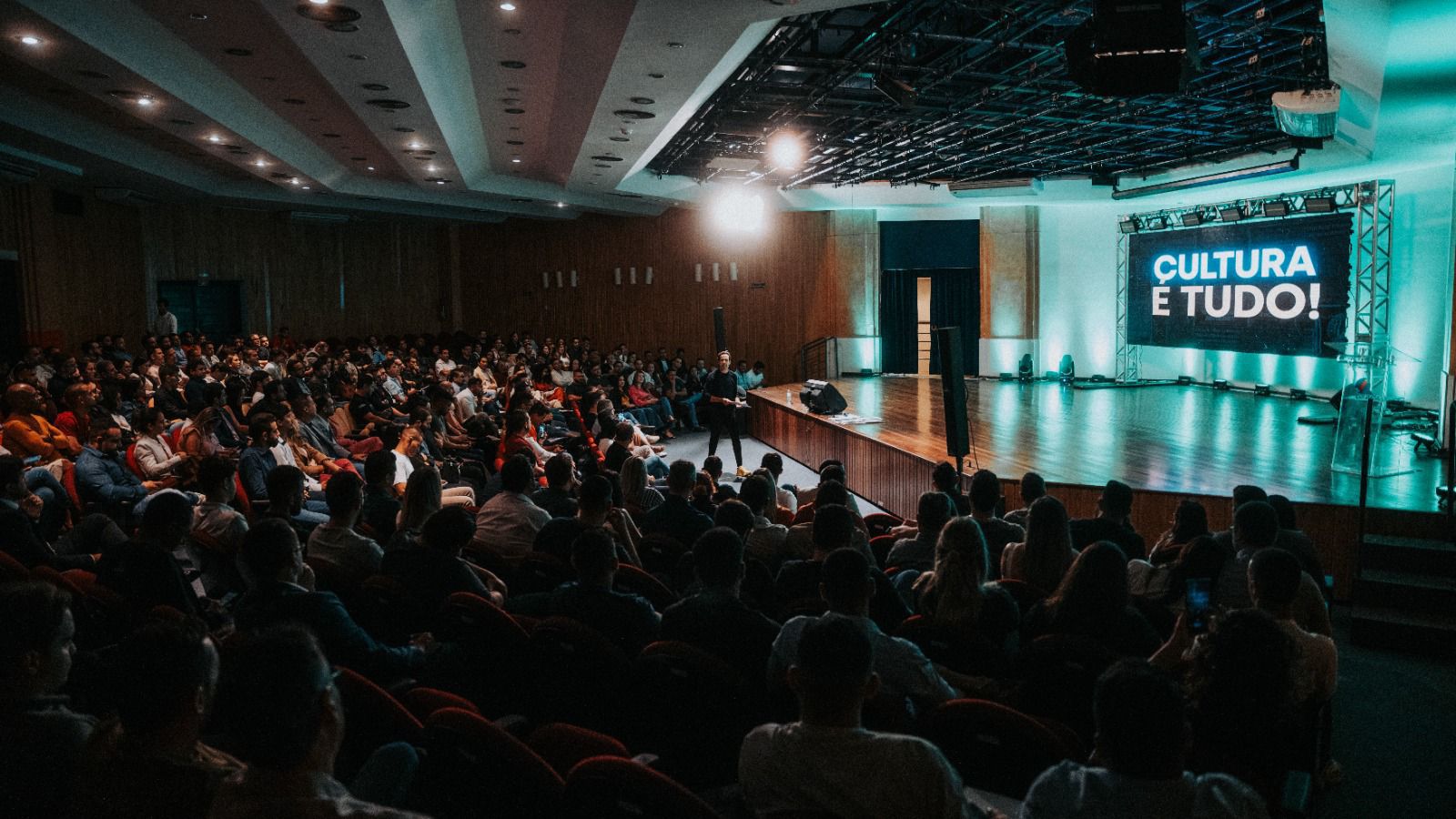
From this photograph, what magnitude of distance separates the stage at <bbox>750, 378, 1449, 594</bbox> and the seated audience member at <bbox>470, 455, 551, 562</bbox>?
4338 mm

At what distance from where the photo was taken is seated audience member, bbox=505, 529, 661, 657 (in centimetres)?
295

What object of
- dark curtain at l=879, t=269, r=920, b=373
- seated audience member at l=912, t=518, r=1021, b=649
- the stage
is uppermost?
dark curtain at l=879, t=269, r=920, b=373

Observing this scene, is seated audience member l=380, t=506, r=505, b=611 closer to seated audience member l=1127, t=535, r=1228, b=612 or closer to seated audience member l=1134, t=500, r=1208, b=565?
seated audience member l=1127, t=535, r=1228, b=612

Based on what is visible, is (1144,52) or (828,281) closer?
(1144,52)

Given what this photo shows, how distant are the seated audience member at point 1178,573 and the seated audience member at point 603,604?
1.99m

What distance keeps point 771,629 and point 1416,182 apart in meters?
12.8

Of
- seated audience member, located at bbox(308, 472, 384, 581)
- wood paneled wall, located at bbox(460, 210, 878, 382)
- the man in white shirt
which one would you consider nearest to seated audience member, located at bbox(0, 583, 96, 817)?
seated audience member, located at bbox(308, 472, 384, 581)

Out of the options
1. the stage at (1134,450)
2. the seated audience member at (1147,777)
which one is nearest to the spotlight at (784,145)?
the stage at (1134,450)

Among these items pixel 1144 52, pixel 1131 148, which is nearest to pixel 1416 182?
pixel 1131 148

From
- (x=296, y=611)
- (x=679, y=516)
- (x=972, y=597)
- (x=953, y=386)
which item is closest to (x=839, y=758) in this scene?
(x=972, y=597)

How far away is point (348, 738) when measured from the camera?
2.23 m

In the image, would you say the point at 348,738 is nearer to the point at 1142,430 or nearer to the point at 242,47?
the point at 242,47

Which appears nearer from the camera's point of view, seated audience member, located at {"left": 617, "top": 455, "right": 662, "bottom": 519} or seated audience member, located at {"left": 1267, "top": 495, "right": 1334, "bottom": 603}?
seated audience member, located at {"left": 1267, "top": 495, "right": 1334, "bottom": 603}

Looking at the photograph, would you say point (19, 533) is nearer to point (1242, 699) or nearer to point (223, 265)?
point (1242, 699)
